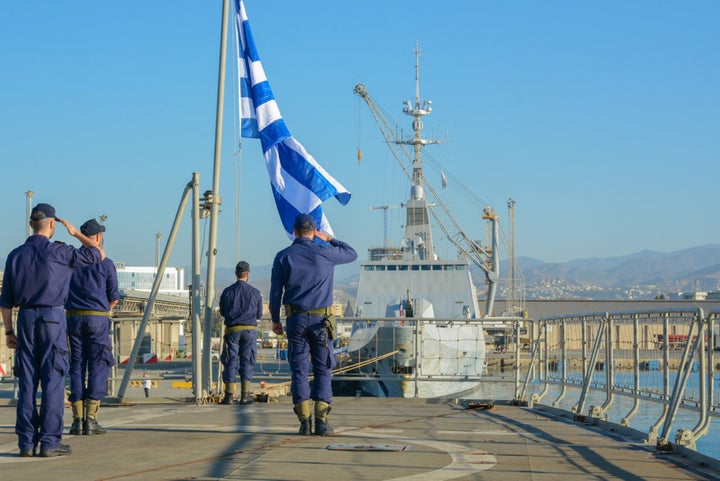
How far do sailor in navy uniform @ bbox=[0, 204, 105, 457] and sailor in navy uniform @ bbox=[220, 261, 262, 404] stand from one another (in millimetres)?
5059

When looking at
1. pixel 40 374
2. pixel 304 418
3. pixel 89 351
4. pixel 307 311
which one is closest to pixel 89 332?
pixel 89 351

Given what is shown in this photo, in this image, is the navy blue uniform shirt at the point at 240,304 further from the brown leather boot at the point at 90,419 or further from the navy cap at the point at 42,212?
the navy cap at the point at 42,212

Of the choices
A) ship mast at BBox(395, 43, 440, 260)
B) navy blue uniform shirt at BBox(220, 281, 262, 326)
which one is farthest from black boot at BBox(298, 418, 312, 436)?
ship mast at BBox(395, 43, 440, 260)

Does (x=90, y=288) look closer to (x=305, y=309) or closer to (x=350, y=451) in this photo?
(x=305, y=309)

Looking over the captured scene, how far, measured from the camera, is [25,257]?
262 inches

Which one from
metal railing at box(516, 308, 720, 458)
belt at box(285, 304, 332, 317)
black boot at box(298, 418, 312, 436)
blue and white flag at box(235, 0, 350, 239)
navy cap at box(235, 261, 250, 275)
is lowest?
black boot at box(298, 418, 312, 436)

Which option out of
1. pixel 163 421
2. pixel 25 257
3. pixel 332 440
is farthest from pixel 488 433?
pixel 25 257

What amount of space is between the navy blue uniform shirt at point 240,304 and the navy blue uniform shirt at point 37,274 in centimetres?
502

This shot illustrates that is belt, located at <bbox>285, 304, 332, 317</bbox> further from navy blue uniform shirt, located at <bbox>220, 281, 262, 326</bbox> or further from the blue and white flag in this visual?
the blue and white flag

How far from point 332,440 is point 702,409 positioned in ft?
8.93

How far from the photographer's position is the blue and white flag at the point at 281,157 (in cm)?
1302

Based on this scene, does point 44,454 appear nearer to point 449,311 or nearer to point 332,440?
point 332,440

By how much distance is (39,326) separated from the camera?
6.65 metres

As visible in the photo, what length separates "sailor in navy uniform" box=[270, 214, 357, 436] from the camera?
26.4 feet
